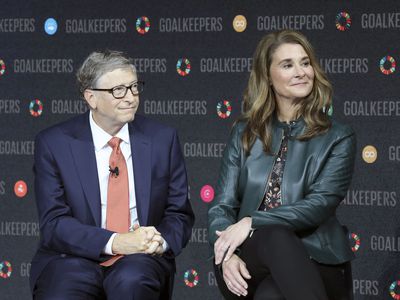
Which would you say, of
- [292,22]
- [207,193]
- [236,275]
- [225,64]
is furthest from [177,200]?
[292,22]

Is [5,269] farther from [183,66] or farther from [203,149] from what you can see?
[183,66]

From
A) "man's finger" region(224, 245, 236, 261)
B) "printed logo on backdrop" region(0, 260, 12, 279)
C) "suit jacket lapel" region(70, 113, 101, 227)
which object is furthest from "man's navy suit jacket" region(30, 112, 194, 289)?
A: "printed logo on backdrop" region(0, 260, 12, 279)

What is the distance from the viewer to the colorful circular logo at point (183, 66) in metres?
4.34

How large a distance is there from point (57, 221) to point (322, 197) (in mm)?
982

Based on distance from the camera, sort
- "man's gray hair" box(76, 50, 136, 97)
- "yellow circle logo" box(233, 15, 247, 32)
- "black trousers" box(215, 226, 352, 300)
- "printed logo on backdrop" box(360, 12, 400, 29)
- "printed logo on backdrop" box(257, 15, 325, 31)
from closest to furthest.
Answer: "black trousers" box(215, 226, 352, 300), "man's gray hair" box(76, 50, 136, 97), "printed logo on backdrop" box(360, 12, 400, 29), "printed logo on backdrop" box(257, 15, 325, 31), "yellow circle logo" box(233, 15, 247, 32)

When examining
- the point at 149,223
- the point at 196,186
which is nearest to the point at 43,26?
the point at 196,186

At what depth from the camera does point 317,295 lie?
2.61 meters

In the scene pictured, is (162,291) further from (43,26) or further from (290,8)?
(43,26)

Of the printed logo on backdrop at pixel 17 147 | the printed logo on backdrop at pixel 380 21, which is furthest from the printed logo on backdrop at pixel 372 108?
the printed logo on backdrop at pixel 17 147

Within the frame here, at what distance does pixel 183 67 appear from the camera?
4352 mm

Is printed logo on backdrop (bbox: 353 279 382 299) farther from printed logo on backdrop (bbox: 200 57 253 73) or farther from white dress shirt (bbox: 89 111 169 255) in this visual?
white dress shirt (bbox: 89 111 169 255)

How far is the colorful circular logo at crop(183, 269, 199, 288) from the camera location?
4.41 meters

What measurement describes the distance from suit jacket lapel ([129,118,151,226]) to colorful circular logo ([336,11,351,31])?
1412 mm

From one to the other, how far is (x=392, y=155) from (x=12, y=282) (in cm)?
222
